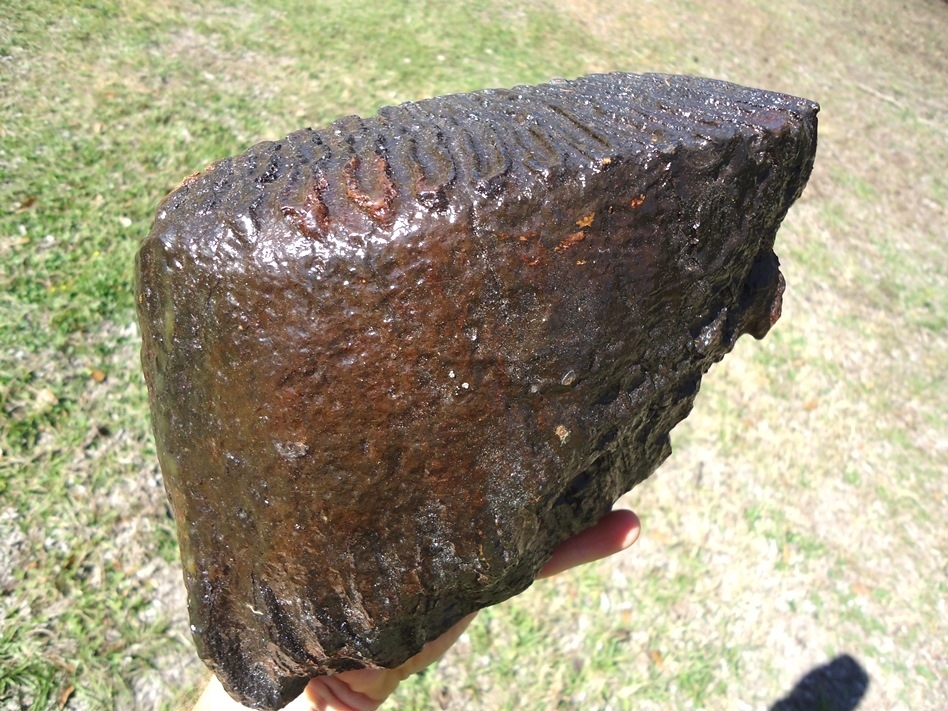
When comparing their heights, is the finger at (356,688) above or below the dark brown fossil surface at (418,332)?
below

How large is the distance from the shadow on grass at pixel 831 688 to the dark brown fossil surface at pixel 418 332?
2.45 metres

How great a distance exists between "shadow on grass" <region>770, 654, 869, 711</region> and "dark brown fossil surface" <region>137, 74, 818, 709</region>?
245 cm

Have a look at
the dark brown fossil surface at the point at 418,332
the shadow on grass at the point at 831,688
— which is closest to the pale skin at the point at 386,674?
the dark brown fossil surface at the point at 418,332

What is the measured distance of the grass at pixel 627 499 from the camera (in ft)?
11.7

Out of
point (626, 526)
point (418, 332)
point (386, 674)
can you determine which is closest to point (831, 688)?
point (626, 526)

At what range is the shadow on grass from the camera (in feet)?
12.5

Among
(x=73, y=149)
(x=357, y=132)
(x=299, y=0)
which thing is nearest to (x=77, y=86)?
(x=73, y=149)

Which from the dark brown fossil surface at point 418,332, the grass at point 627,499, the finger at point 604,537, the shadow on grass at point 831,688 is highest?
the dark brown fossil surface at point 418,332

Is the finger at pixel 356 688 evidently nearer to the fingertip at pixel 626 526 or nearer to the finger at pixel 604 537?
the finger at pixel 604 537

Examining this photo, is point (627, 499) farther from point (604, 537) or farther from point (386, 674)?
point (386, 674)

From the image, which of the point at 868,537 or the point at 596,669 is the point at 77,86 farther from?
the point at 868,537

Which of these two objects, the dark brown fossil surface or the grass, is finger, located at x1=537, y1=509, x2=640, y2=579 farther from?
the grass

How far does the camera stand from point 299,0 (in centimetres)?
721

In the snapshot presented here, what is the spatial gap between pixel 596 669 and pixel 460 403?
245 cm
